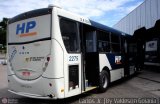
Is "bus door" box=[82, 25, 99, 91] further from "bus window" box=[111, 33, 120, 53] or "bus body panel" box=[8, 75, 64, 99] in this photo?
"bus body panel" box=[8, 75, 64, 99]

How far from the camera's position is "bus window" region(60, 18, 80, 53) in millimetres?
7773

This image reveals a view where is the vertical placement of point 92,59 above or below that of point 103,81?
above

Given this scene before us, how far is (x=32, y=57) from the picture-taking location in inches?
306

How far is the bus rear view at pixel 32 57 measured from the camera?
7.35 m

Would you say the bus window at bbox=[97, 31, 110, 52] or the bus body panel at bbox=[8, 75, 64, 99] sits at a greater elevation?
the bus window at bbox=[97, 31, 110, 52]

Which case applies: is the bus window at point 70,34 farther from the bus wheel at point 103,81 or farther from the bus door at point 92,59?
the bus wheel at point 103,81

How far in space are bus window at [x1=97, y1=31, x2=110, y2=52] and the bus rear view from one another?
3.33m

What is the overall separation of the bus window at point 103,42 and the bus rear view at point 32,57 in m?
3.33

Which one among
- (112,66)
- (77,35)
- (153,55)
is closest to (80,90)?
(77,35)

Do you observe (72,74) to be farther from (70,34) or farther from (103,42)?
(103,42)

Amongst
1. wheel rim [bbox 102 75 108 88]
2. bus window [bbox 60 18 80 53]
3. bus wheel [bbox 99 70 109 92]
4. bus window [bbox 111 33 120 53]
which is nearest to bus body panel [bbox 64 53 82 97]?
bus window [bbox 60 18 80 53]

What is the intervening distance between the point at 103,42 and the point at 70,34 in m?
2.94

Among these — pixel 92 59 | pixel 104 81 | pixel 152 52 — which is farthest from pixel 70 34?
pixel 152 52

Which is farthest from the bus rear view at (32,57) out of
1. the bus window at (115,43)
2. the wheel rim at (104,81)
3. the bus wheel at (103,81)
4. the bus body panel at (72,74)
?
the bus window at (115,43)
